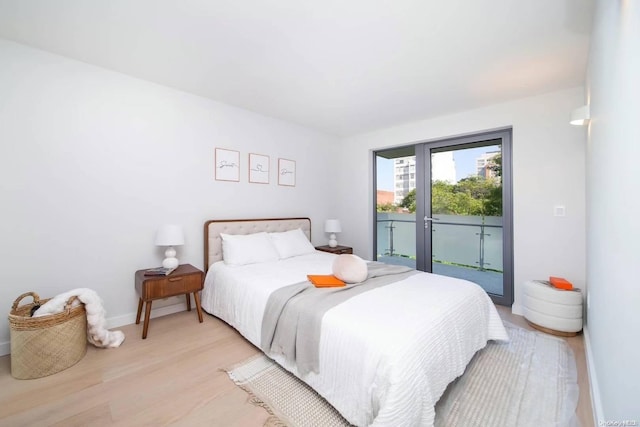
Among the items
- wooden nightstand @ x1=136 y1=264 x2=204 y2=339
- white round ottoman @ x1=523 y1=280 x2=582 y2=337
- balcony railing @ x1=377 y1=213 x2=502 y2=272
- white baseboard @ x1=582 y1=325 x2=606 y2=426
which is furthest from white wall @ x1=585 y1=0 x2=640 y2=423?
wooden nightstand @ x1=136 y1=264 x2=204 y2=339

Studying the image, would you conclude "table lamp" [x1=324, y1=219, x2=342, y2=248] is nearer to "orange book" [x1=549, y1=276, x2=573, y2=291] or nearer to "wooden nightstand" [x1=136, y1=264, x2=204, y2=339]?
"wooden nightstand" [x1=136, y1=264, x2=204, y2=339]

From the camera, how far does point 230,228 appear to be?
10.8ft

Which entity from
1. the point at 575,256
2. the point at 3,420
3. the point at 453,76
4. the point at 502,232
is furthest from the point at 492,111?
the point at 3,420

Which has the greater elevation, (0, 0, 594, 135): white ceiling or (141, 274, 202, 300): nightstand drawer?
(0, 0, 594, 135): white ceiling

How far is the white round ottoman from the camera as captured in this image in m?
2.42

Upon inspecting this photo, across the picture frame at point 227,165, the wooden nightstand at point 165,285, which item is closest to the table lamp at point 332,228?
the picture frame at point 227,165

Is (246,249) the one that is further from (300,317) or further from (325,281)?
(300,317)

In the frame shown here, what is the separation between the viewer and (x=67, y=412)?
1.55m

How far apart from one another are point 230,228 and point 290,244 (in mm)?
793

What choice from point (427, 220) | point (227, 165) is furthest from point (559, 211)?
point (227, 165)

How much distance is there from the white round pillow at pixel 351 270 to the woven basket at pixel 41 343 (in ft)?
6.93

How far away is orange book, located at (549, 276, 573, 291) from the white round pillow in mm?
1973

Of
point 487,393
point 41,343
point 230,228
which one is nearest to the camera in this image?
Result: point 487,393

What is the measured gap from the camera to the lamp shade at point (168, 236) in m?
2.61
